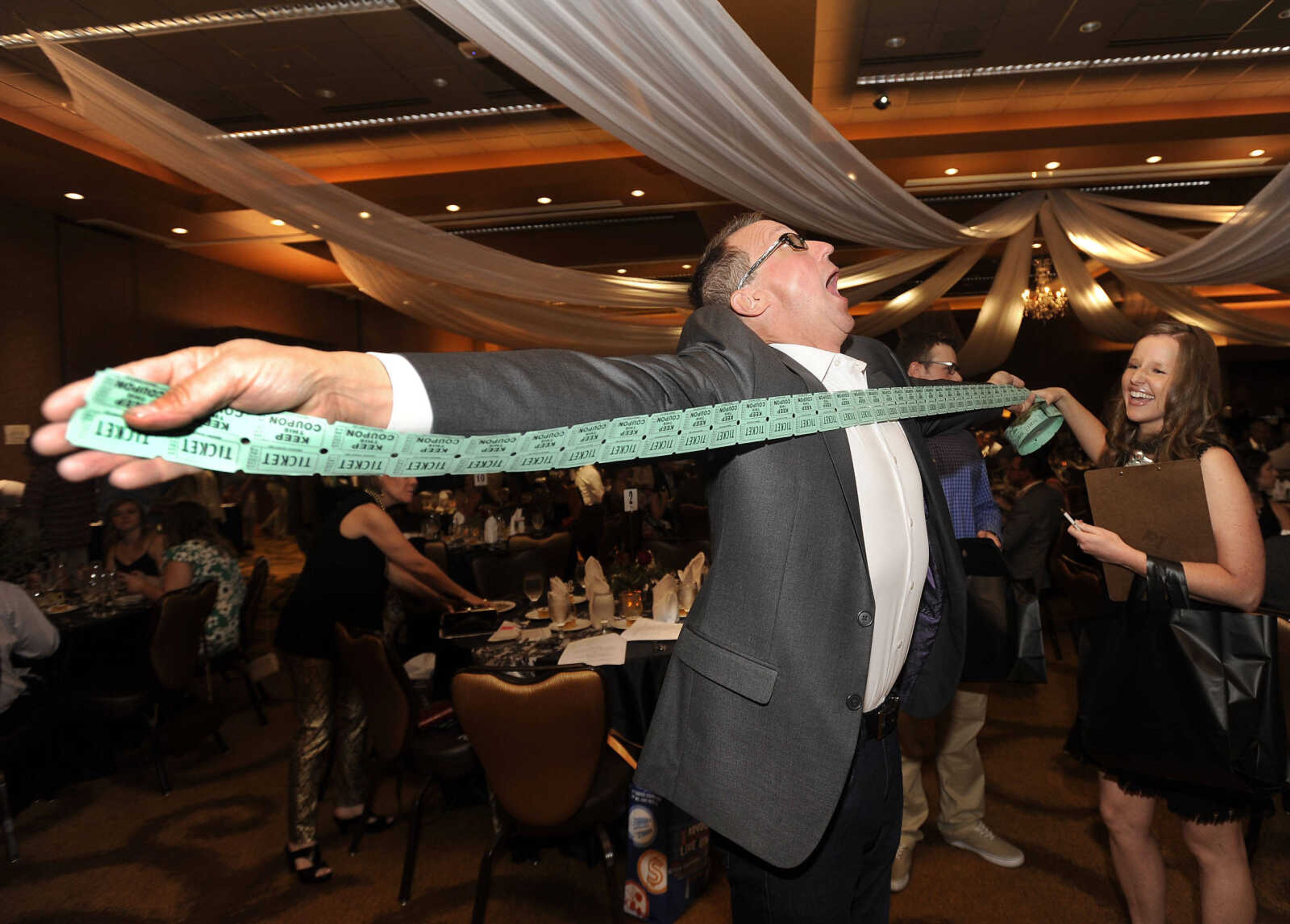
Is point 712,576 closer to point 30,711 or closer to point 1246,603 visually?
point 1246,603

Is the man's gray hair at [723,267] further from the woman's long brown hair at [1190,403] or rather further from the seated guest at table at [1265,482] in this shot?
the seated guest at table at [1265,482]

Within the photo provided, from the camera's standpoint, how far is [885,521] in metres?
1.36

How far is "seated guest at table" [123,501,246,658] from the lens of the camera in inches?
183

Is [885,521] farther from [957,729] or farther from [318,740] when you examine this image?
[318,740]

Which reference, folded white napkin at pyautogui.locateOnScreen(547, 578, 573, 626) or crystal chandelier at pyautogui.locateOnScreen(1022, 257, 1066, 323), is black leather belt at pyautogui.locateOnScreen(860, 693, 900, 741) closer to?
folded white napkin at pyautogui.locateOnScreen(547, 578, 573, 626)

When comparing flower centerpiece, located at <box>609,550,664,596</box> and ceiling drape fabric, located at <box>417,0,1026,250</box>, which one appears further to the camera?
flower centerpiece, located at <box>609,550,664,596</box>

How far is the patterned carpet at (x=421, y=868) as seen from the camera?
9.69 feet

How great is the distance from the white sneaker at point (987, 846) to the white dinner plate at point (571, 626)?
1.82 m

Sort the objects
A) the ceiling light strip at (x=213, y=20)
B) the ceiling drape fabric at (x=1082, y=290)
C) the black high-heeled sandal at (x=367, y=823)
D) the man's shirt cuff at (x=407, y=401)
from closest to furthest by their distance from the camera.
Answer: the man's shirt cuff at (x=407, y=401), the black high-heeled sandal at (x=367, y=823), the ceiling light strip at (x=213, y=20), the ceiling drape fabric at (x=1082, y=290)

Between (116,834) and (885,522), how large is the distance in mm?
4219

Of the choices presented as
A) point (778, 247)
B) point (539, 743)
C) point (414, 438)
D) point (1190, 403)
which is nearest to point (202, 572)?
point (539, 743)

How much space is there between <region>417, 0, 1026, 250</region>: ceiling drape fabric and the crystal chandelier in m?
6.42

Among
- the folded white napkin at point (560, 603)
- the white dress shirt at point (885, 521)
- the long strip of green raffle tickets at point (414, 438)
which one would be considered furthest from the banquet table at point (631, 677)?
the long strip of green raffle tickets at point (414, 438)

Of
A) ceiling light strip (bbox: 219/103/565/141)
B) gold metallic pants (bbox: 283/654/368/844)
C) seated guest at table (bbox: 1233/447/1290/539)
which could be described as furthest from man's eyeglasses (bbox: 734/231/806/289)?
ceiling light strip (bbox: 219/103/565/141)
